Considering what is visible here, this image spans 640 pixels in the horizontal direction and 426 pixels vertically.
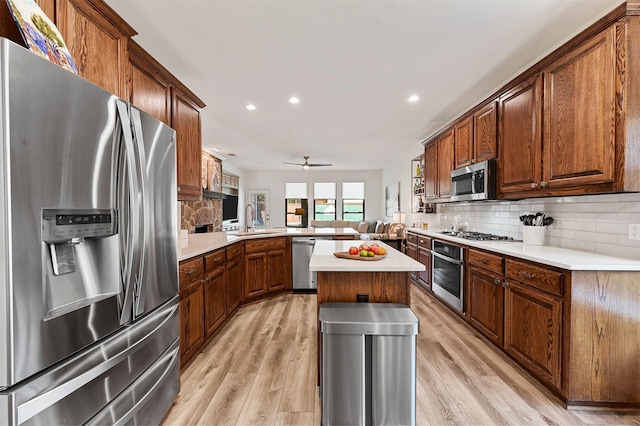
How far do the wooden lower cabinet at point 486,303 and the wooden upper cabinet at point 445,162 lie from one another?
148 cm

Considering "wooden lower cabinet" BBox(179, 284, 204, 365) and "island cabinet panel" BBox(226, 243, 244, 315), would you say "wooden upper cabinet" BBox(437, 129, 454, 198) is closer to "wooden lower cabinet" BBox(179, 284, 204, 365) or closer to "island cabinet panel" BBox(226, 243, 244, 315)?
"island cabinet panel" BBox(226, 243, 244, 315)

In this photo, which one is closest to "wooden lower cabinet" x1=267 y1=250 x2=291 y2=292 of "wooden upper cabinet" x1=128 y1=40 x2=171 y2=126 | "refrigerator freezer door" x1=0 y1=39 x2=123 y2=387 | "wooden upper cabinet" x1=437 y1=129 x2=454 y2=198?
"wooden upper cabinet" x1=128 y1=40 x2=171 y2=126

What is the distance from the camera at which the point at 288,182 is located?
33.8 ft

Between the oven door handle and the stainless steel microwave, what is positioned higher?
the stainless steel microwave

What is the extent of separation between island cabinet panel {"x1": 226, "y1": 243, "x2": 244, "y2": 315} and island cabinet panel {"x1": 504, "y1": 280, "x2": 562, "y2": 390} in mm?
2612

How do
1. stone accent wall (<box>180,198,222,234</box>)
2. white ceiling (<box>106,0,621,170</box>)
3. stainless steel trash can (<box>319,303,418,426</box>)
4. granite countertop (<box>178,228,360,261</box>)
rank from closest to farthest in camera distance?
stainless steel trash can (<box>319,303,418,426</box>) → white ceiling (<box>106,0,621,170</box>) → granite countertop (<box>178,228,360,261</box>) → stone accent wall (<box>180,198,222,234</box>)

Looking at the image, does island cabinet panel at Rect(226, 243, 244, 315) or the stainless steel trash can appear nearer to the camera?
the stainless steel trash can

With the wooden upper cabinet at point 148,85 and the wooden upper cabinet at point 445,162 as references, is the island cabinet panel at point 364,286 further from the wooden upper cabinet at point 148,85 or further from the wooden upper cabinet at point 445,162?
the wooden upper cabinet at point 445,162

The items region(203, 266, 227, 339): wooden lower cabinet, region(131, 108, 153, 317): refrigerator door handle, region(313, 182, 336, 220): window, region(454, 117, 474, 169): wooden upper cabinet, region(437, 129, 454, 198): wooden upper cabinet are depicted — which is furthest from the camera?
region(313, 182, 336, 220): window

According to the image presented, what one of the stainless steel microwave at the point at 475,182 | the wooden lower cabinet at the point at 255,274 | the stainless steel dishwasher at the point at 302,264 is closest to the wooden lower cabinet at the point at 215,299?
the wooden lower cabinet at the point at 255,274

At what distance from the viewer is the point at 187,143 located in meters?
2.73

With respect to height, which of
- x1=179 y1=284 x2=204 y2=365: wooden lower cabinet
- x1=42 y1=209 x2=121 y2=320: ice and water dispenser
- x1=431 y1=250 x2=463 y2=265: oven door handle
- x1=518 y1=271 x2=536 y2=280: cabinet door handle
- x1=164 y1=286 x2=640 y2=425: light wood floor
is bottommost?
x1=164 y1=286 x2=640 y2=425: light wood floor

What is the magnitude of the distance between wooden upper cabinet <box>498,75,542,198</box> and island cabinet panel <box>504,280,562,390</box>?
92 cm

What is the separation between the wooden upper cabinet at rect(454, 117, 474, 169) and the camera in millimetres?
3406
